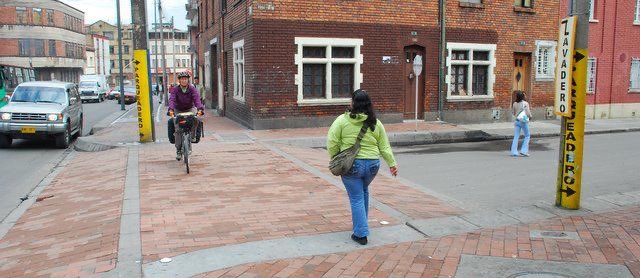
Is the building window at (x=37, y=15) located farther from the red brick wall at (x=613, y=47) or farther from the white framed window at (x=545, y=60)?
the red brick wall at (x=613, y=47)

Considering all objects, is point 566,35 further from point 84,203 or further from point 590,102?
point 590,102

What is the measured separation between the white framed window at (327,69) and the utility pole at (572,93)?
1017 cm

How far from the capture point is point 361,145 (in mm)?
5395

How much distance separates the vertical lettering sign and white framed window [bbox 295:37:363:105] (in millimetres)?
10115

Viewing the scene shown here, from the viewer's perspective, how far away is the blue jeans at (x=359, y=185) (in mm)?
5367

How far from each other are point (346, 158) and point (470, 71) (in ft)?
49.1

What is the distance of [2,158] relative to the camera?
12.6 meters

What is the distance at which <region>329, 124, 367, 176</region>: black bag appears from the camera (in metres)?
5.29

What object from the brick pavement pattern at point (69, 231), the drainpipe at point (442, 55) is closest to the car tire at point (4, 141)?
the brick pavement pattern at point (69, 231)

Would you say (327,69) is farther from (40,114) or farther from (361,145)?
(361,145)

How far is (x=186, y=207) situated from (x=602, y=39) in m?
20.9

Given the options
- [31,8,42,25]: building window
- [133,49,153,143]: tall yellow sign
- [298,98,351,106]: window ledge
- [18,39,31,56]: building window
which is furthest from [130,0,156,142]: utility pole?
[31,8,42,25]: building window

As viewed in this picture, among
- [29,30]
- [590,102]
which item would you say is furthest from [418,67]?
[29,30]

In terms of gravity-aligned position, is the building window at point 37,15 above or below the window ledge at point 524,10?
above
